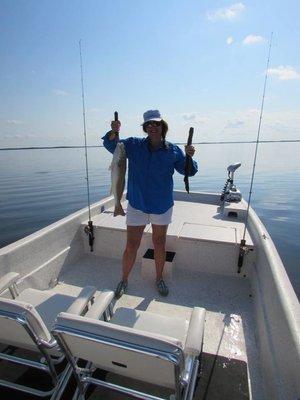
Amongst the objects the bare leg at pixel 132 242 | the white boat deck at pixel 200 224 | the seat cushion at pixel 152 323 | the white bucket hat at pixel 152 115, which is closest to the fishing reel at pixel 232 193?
the white boat deck at pixel 200 224

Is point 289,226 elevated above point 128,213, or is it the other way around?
point 128,213

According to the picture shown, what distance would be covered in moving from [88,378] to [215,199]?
19.6 feet

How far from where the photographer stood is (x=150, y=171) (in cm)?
341

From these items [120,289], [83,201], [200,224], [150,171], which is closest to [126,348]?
[150,171]

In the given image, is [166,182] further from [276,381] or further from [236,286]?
[276,381]

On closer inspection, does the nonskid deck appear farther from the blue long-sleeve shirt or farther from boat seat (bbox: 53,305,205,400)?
the blue long-sleeve shirt

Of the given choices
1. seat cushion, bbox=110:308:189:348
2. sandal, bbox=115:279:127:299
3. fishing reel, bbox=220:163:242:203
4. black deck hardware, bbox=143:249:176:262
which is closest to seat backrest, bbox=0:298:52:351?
seat cushion, bbox=110:308:189:348

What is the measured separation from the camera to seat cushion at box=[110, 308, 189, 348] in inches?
94.4

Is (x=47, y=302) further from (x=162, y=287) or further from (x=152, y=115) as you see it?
(x=152, y=115)

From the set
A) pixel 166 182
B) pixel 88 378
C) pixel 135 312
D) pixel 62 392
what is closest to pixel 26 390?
pixel 62 392

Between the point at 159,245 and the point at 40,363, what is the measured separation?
206 cm

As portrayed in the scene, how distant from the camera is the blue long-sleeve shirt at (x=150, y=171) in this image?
11.1ft

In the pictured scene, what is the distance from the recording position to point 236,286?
4.16 meters

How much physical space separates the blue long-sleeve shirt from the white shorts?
7 cm
